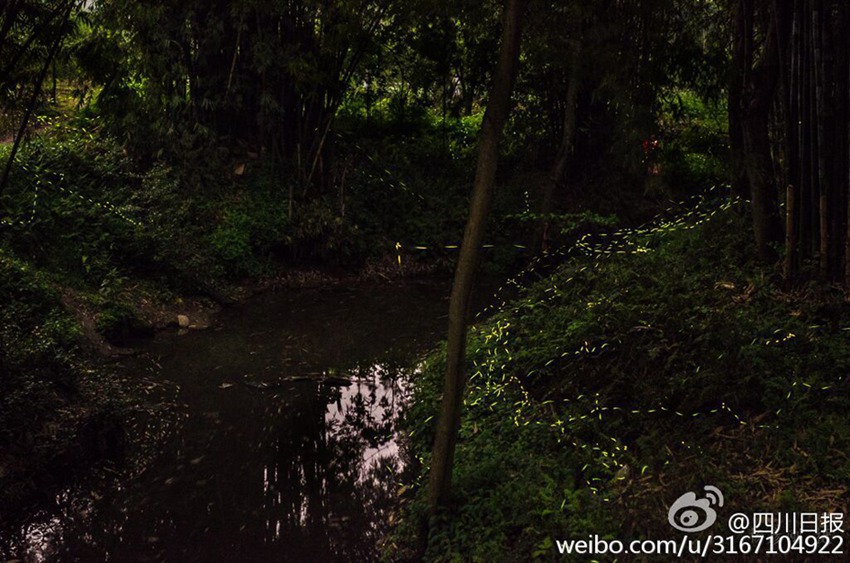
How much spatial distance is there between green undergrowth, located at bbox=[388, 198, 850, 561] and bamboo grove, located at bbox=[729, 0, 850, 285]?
277mm

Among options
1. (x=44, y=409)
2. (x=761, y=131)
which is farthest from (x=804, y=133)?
(x=44, y=409)

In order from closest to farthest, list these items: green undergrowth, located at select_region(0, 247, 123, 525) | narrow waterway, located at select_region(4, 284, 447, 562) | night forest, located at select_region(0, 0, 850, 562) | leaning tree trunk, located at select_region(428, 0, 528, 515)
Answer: leaning tree trunk, located at select_region(428, 0, 528, 515), night forest, located at select_region(0, 0, 850, 562), narrow waterway, located at select_region(4, 284, 447, 562), green undergrowth, located at select_region(0, 247, 123, 525)

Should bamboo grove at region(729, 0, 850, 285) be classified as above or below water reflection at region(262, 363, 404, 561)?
above

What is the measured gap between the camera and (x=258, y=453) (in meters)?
5.73

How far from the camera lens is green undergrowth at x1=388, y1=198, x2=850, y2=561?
3889 mm

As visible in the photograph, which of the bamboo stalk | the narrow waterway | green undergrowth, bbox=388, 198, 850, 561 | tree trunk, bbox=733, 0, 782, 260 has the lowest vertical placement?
the narrow waterway

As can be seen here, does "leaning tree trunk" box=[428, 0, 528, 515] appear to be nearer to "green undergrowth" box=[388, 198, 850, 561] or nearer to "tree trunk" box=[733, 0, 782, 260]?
"green undergrowth" box=[388, 198, 850, 561]

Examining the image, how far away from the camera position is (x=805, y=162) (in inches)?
202

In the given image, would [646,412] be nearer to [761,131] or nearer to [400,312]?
[761,131]

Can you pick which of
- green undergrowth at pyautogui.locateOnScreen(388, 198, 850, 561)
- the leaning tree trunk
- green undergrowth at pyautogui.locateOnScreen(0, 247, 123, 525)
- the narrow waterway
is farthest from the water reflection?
green undergrowth at pyautogui.locateOnScreen(0, 247, 123, 525)

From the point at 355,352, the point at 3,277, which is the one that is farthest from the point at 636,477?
the point at 3,277

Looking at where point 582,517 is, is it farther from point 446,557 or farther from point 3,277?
point 3,277

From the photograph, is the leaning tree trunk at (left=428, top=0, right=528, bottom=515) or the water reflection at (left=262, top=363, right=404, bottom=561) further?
the water reflection at (left=262, top=363, right=404, bottom=561)

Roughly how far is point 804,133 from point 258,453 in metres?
4.27
